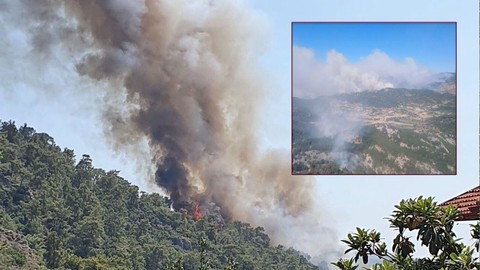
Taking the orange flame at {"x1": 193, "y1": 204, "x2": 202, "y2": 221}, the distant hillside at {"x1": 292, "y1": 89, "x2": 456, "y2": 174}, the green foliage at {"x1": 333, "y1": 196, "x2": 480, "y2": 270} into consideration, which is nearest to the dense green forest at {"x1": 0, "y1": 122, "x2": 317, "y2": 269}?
the orange flame at {"x1": 193, "y1": 204, "x2": 202, "y2": 221}

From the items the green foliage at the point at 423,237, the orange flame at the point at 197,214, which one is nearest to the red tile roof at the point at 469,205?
the green foliage at the point at 423,237

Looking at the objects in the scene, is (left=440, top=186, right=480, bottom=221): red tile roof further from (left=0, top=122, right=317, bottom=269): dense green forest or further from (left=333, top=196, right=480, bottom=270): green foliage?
(left=0, top=122, right=317, bottom=269): dense green forest

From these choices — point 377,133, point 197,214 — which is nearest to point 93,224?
point 197,214

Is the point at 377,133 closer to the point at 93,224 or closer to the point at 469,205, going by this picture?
the point at 469,205

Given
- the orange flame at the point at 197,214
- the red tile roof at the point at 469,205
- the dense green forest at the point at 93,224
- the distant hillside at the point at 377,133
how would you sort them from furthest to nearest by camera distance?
the orange flame at the point at 197,214
the dense green forest at the point at 93,224
the distant hillside at the point at 377,133
the red tile roof at the point at 469,205

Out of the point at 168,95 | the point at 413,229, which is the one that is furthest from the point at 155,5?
the point at 413,229

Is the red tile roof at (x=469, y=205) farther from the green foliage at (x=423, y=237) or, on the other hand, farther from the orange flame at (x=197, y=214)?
the orange flame at (x=197, y=214)

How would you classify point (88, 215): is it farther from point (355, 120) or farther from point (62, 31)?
point (355, 120)

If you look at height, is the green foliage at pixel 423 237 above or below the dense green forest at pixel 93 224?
below
